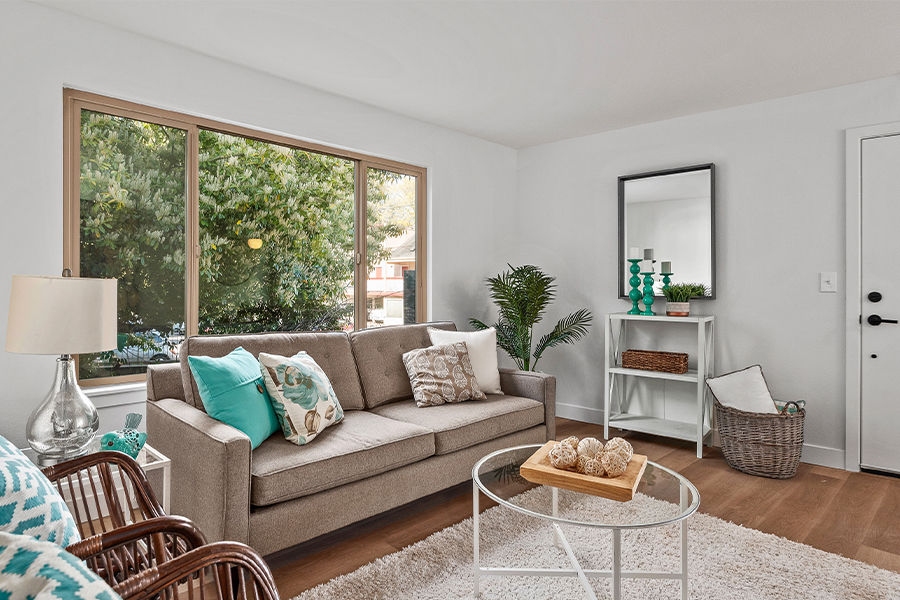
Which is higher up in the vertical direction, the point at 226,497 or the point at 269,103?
the point at 269,103

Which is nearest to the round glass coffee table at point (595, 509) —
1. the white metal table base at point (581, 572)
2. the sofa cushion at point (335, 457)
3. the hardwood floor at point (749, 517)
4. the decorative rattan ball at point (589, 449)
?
the white metal table base at point (581, 572)

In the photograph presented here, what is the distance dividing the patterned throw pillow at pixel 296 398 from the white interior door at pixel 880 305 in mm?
3279

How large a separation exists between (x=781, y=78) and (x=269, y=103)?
313 centimetres

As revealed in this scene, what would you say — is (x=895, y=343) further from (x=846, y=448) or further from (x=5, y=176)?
(x=5, y=176)

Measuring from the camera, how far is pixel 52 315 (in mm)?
1768

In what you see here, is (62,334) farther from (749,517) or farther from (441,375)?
(749,517)

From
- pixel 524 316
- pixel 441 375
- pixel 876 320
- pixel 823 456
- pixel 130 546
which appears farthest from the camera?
pixel 524 316

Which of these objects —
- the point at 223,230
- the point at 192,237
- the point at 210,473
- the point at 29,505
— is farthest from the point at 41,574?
the point at 223,230

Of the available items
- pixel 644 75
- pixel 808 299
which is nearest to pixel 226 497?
pixel 644 75

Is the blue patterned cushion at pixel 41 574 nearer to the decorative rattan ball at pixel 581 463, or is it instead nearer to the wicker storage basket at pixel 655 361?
the decorative rattan ball at pixel 581 463

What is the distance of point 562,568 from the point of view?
2098 mm

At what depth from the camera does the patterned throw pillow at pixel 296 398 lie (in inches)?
91.4

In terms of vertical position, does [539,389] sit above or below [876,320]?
below

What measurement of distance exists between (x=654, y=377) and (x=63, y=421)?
356 centimetres
